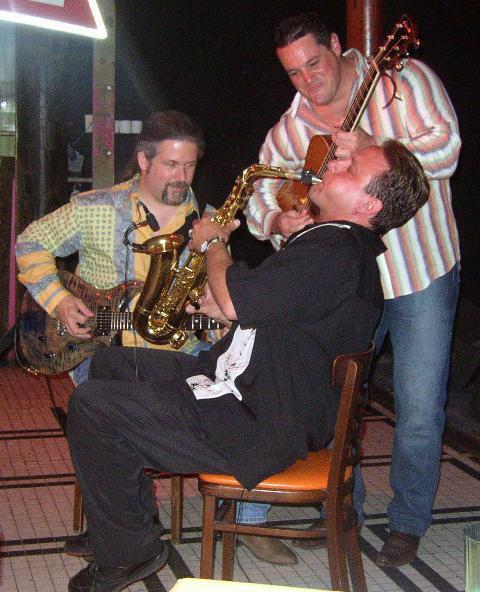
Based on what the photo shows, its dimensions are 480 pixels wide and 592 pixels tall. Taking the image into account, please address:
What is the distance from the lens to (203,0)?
546 cm

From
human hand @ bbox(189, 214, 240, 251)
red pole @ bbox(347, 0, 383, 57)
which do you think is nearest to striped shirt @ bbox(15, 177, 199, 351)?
human hand @ bbox(189, 214, 240, 251)

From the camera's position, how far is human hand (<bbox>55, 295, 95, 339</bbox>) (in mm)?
3146

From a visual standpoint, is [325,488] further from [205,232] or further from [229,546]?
[205,232]

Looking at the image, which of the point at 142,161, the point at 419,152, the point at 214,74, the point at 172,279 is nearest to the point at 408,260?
the point at 419,152

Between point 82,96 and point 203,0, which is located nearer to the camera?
point 203,0

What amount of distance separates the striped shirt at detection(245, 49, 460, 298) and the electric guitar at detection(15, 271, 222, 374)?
22.5 inches

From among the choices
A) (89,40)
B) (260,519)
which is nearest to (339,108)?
(260,519)

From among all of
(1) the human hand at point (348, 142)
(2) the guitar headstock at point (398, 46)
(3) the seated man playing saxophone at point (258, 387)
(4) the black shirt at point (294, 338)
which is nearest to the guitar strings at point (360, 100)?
(2) the guitar headstock at point (398, 46)

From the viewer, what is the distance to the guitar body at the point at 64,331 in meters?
3.23

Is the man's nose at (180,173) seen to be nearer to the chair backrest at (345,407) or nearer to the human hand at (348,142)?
the human hand at (348,142)

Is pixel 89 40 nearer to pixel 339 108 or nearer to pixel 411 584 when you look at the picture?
pixel 339 108

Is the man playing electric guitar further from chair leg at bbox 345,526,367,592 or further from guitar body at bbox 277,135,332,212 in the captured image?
chair leg at bbox 345,526,367,592

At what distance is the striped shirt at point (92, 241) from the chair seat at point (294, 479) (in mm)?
915

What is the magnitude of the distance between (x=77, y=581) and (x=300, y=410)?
0.86m
